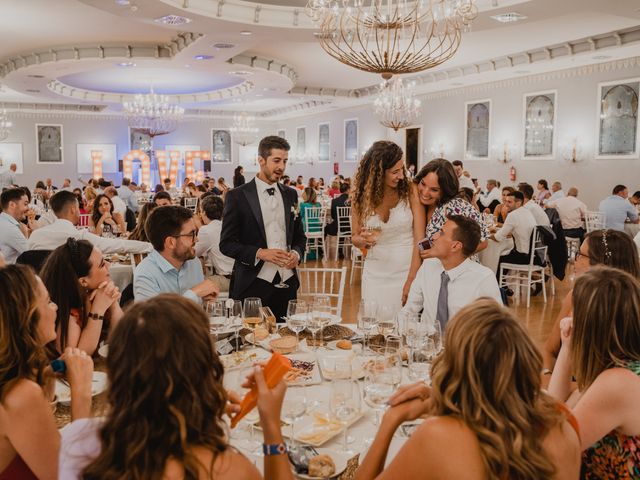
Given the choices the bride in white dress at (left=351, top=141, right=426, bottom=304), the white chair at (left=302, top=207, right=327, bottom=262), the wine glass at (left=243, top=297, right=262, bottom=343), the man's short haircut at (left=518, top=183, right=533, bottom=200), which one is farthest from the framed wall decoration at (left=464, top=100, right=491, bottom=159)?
the wine glass at (left=243, top=297, right=262, bottom=343)

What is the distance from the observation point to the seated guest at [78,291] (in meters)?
2.58

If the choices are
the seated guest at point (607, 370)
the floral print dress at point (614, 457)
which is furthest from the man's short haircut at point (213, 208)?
the floral print dress at point (614, 457)

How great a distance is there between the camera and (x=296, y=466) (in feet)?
5.15

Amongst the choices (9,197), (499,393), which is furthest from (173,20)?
(499,393)

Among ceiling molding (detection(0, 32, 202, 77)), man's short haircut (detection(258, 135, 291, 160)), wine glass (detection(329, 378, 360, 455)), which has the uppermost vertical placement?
ceiling molding (detection(0, 32, 202, 77))

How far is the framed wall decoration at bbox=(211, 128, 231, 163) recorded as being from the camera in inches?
861

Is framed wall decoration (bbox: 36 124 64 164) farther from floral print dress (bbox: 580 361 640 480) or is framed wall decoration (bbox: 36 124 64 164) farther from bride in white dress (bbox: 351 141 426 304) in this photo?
floral print dress (bbox: 580 361 640 480)

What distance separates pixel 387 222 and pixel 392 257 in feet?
0.75

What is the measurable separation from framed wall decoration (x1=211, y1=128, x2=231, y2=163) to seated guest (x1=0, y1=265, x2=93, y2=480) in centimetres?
2075

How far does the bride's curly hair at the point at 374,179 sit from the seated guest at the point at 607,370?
183 centimetres

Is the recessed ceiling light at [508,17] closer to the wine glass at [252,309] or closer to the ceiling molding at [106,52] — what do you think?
the ceiling molding at [106,52]

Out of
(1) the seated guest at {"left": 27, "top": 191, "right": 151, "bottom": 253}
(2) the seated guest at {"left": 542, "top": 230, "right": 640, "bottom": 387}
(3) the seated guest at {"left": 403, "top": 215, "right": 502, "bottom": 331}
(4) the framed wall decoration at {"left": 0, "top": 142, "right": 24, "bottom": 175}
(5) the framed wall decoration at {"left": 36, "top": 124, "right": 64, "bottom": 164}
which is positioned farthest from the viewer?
(5) the framed wall decoration at {"left": 36, "top": 124, "right": 64, "bottom": 164}

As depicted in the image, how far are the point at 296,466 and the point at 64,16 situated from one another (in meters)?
8.44

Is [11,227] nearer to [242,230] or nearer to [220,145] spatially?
[242,230]
